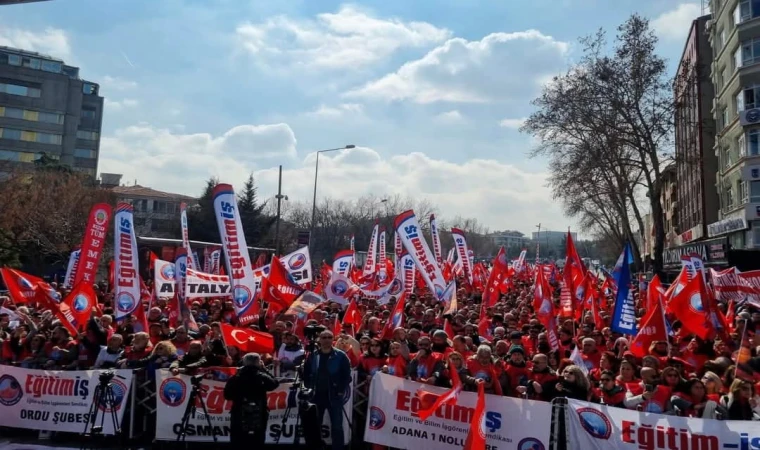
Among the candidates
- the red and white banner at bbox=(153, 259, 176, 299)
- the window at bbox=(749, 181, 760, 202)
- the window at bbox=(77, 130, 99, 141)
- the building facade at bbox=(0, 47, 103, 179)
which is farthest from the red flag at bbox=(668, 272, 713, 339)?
the window at bbox=(77, 130, 99, 141)

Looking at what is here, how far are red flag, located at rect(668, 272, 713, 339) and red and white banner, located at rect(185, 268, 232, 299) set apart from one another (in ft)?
28.7

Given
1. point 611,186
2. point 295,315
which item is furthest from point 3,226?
point 611,186

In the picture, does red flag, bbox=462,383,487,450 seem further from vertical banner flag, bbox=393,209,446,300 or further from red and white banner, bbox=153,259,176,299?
red and white banner, bbox=153,259,176,299

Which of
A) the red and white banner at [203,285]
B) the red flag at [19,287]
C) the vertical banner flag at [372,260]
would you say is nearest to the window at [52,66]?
the vertical banner flag at [372,260]

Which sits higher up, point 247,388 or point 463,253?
point 463,253

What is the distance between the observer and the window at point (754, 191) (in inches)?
1403

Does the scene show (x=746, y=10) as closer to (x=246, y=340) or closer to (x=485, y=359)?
(x=485, y=359)

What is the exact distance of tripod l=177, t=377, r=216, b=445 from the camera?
23.6 feet

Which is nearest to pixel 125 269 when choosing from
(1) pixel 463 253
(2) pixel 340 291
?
(2) pixel 340 291

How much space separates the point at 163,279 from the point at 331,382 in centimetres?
911

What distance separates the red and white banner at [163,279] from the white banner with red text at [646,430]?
10748mm

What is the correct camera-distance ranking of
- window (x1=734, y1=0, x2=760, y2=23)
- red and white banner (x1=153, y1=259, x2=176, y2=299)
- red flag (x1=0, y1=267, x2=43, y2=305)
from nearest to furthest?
red flag (x1=0, y1=267, x2=43, y2=305)
red and white banner (x1=153, y1=259, x2=176, y2=299)
window (x1=734, y1=0, x2=760, y2=23)

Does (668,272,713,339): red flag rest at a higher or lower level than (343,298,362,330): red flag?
higher

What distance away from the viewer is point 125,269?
1157 centimetres
